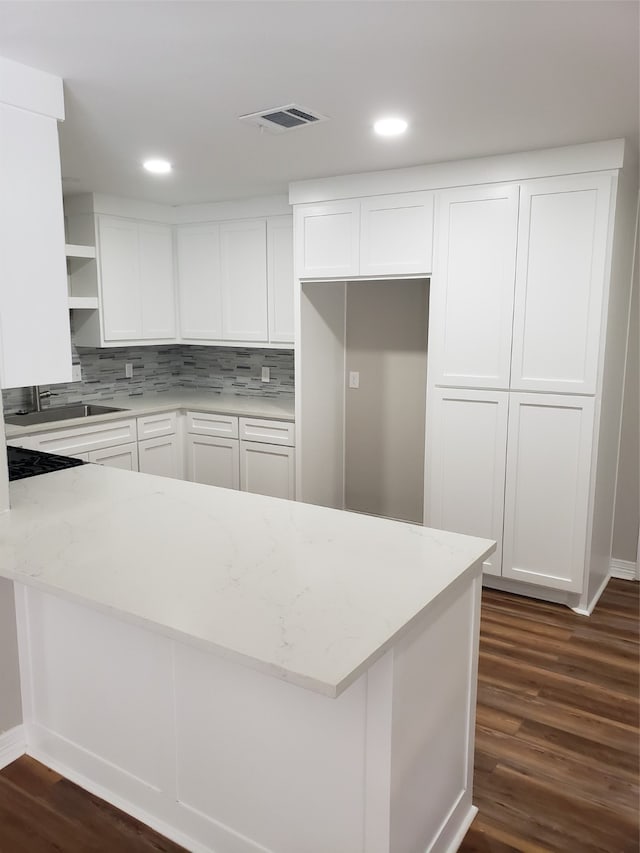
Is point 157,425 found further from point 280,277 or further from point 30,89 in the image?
point 30,89

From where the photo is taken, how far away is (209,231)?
4602 millimetres

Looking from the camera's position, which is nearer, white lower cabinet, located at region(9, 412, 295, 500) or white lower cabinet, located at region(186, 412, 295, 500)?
white lower cabinet, located at region(9, 412, 295, 500)

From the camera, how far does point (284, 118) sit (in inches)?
102

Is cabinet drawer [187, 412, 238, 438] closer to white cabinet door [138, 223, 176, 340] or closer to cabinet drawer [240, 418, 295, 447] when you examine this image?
cabinet drawer [240, 418, 295, 447]

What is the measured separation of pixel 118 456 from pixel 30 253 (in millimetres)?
2257

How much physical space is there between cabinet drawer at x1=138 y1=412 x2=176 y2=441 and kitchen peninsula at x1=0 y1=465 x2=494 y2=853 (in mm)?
2174

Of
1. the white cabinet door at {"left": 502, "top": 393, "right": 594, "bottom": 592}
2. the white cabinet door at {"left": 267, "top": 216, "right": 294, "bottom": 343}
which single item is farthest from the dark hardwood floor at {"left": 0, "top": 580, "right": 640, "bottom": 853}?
the white cabinet door at {"left": 267, "top": 216, "right": 294, "bottom": 343}

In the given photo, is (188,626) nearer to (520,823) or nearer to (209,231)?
(520,823)

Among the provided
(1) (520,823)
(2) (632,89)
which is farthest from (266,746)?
(2) (632,89)

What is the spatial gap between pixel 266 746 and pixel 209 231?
3719 millimetres

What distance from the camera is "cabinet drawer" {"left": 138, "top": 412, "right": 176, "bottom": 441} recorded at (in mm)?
4449

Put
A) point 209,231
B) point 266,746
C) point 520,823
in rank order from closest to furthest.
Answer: point 266,746 → point 520,823 → point 209,231

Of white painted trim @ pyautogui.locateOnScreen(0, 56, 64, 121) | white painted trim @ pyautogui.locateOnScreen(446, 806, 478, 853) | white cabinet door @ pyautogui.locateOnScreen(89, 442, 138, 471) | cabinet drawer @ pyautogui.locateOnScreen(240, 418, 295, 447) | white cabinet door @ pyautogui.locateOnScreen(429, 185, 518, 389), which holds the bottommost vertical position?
white painted trim @ pyautogui.locateOnScreen(446, 806, 478, 853)

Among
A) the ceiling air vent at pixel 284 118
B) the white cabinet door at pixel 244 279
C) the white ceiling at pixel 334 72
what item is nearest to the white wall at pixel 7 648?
the white ceiling at pixel 334 72
